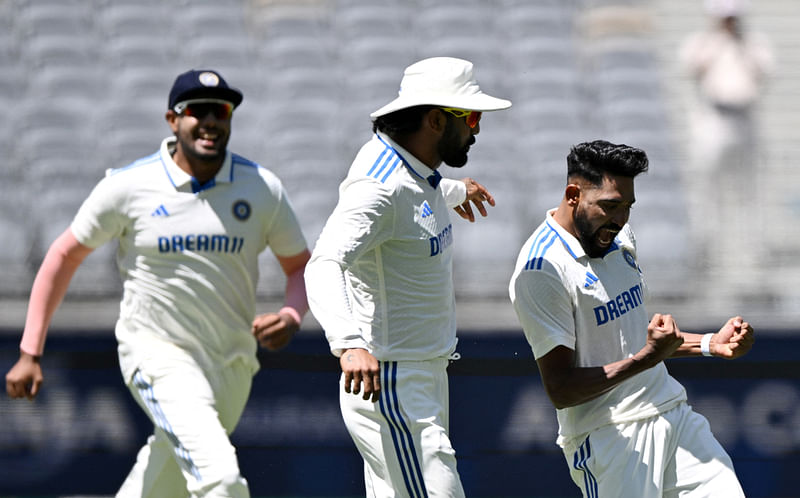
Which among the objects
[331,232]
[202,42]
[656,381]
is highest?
[202,42]

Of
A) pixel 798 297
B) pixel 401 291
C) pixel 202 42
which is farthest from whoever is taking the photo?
pixel 202 42

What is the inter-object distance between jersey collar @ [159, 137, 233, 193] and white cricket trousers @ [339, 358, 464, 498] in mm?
1237

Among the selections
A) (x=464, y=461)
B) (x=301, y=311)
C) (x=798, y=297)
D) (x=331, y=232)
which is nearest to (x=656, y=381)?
(x=331, y=232)

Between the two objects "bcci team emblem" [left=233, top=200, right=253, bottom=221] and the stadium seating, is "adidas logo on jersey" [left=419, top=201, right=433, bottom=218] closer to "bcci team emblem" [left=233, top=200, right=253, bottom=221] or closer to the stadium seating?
"bcci team emblem" [left=233, top=200, right=253, bottom=221]

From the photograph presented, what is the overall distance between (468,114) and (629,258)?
725 mm

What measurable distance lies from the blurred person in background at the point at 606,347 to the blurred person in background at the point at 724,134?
13.8 feet

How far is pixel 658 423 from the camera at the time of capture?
3.63m

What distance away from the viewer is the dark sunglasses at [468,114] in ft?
12.6

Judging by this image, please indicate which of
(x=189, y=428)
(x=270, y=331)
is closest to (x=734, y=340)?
(x=270, y=331)

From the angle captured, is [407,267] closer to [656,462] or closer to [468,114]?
[468,114]

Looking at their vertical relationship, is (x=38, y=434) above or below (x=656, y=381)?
below

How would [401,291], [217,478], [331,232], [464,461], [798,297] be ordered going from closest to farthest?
[331,232] < [401,291] < [217,478] < [464,461] < [798,297]

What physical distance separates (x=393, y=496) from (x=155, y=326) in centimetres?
137

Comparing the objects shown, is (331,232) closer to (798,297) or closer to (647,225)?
(798,297)
